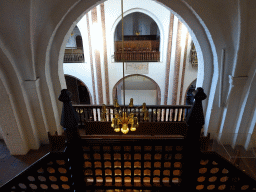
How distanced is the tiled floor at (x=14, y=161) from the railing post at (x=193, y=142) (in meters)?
5.82

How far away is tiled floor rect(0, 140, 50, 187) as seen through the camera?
20.6 ft

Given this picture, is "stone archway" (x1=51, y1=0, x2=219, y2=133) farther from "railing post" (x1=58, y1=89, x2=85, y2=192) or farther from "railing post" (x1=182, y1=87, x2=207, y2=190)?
"railing post" (x1=58, y1=89, x2=85, y2=192)

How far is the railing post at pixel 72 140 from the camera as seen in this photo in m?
2.77

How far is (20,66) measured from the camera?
20.1 ft

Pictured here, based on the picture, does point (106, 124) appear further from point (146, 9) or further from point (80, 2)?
point (146, 9)

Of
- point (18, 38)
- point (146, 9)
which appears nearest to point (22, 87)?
point (18, 38)

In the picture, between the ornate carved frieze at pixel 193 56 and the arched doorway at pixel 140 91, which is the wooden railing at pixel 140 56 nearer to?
the ornate carved frieze at pixel 193 56

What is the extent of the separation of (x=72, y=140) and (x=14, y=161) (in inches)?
214

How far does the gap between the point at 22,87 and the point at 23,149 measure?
8.03ft

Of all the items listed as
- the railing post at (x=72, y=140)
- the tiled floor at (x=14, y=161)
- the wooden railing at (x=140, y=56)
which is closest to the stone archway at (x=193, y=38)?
the tiled floor at (x=14, y=161)

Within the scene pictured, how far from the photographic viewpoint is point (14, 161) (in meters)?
6.84

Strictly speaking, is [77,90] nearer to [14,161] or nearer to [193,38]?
[14,161]

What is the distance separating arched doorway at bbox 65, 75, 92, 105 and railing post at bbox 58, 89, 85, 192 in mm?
14173

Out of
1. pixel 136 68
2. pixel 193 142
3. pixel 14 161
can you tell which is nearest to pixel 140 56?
pixel 136 68
